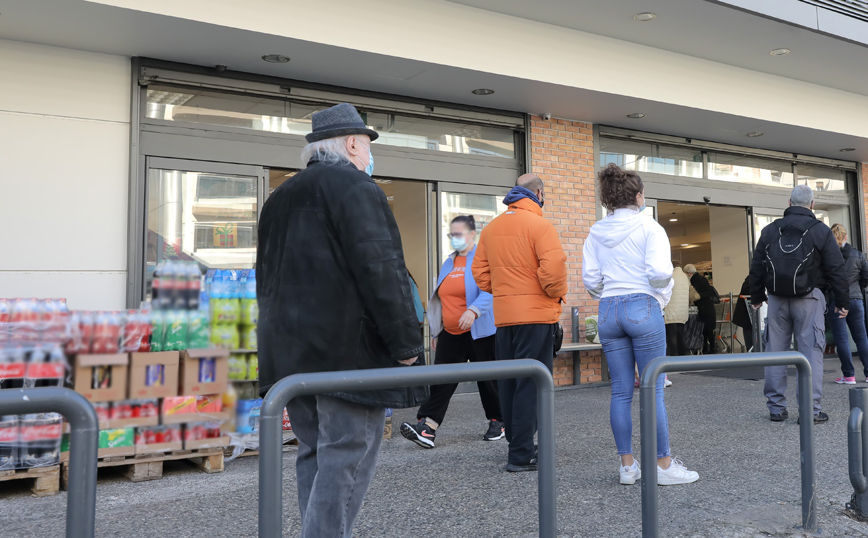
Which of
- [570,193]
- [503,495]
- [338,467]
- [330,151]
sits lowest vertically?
[503,495]

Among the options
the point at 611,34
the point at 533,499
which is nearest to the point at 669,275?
the point at 533,499

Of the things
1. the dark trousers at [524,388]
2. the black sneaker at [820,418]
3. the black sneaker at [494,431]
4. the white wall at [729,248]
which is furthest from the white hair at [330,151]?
the white wall at [729,248]

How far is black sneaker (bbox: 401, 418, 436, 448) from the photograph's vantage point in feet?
17.6

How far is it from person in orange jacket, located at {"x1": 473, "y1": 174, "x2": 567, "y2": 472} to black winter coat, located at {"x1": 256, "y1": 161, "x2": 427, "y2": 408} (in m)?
2.07

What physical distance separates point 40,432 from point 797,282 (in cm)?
554

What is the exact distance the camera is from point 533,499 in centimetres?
396

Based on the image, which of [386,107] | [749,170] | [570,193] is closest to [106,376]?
[386,107]

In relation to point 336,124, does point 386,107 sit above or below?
above

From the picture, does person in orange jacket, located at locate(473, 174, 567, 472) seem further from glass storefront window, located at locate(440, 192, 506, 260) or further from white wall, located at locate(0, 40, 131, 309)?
glass storefront window, located at locate(440, 192, 506, 260)

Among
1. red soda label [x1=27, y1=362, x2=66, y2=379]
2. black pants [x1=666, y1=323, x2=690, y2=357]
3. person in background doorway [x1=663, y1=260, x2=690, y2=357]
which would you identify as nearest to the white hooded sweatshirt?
red soda label [x1=27, y1=362, x2=66, y2=379]

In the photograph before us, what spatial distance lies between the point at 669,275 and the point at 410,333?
2.22 metres

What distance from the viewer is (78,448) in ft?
5.84

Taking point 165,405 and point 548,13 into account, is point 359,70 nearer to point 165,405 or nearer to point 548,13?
point 548,13

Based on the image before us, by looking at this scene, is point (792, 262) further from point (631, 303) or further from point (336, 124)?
point (336, 124)
